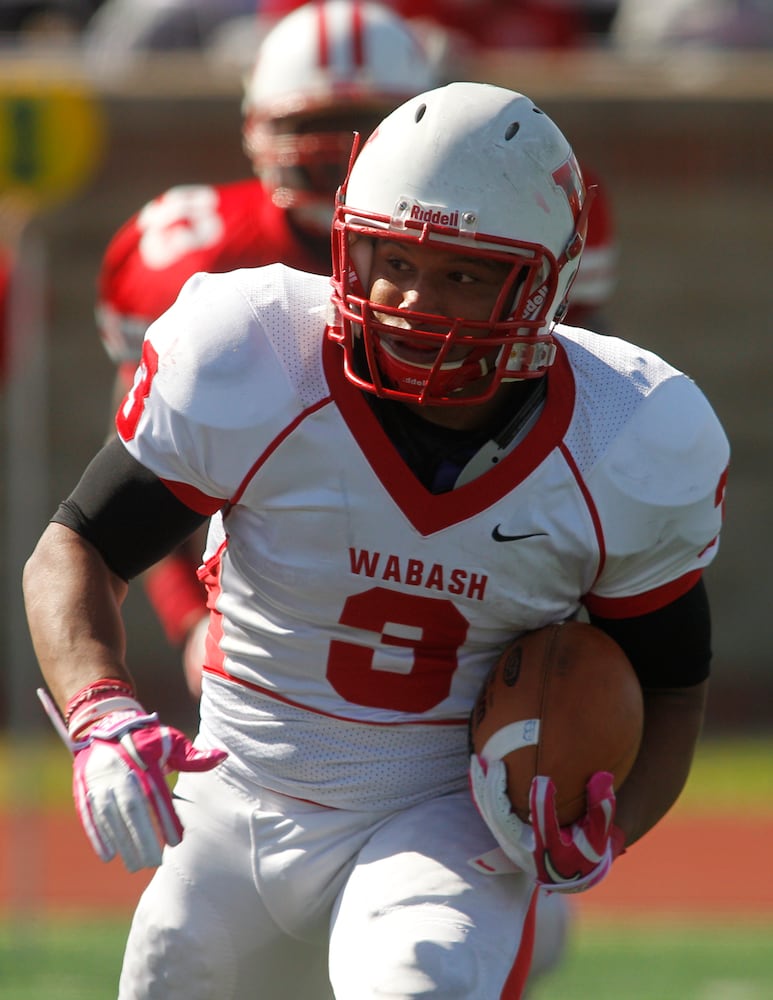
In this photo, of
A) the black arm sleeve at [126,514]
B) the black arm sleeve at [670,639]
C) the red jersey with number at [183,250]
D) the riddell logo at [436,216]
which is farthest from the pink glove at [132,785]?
the red jersey with number at [183,250]

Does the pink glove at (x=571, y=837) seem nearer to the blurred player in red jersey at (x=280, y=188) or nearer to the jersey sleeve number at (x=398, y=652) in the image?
the jersey sleeve number at (x=398, y=652)

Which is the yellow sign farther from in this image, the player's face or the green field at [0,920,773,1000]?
the player's face

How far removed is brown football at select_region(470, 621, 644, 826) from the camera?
2.72 metres

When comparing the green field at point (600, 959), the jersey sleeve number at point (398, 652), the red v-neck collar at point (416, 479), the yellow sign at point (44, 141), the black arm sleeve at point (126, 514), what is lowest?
the green field at point (600, 959)

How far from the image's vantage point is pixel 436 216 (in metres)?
2.76

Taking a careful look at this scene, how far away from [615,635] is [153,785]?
2.86ft

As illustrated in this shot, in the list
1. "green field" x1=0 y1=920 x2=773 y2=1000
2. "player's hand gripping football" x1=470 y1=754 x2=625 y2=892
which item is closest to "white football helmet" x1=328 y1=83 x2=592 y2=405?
"player's hand gripping football" x1=470 y1=754 x2=625 y2=892

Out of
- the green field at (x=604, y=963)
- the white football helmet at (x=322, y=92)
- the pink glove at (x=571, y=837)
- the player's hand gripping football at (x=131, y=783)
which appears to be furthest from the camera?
the green field at (x=604, y=963)

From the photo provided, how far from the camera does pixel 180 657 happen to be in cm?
918

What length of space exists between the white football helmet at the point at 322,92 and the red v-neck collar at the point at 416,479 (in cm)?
182

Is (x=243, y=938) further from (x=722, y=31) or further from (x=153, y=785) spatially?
(x=722, y=31)

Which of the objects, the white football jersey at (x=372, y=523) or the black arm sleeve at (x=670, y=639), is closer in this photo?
the white football jersey at (x=372, y=523)

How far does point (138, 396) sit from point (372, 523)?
0.44 m

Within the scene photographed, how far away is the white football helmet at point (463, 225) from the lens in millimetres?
2762
